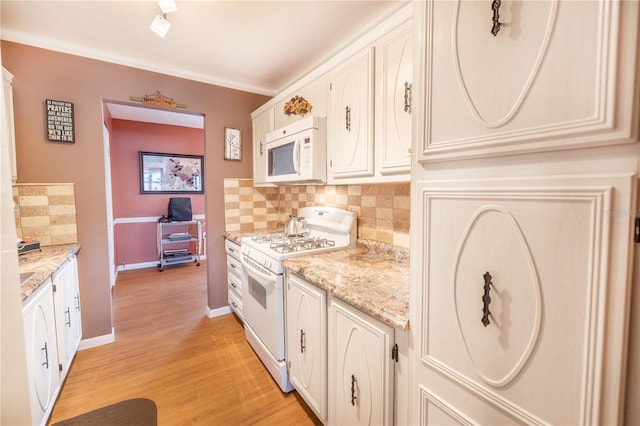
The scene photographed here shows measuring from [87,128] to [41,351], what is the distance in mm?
1739

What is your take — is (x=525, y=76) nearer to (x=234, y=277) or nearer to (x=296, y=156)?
(x=296, y=156)

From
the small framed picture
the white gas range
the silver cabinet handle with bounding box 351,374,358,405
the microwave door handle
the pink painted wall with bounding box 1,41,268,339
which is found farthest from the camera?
the small framed picture

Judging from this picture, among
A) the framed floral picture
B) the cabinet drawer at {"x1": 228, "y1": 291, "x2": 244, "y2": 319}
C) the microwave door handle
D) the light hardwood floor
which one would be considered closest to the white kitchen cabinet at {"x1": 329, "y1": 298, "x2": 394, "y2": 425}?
the light hardwood floor

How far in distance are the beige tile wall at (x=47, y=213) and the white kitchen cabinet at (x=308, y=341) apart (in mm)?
1993

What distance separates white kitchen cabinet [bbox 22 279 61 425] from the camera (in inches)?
53.4

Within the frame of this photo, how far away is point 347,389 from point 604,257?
1.13 metres

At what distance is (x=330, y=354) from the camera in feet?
4.56

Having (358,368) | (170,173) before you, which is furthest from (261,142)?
(170,173)

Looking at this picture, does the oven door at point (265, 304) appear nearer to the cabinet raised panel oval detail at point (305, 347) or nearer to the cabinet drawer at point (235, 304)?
the cabinet raised panel oval detail at point (305, 347)

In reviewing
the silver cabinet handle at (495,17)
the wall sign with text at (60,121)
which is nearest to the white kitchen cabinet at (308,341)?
the silver cabinet handle at (495,17)

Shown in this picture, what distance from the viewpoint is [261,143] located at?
286cm

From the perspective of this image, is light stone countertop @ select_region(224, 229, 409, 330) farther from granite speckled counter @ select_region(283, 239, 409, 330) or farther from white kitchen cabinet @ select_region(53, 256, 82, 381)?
white kitchen cabinet @ select_region(53, 256, 82, 381)

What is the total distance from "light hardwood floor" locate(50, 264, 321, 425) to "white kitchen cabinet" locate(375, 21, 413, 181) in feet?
5.11

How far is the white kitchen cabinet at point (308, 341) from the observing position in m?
1.45
